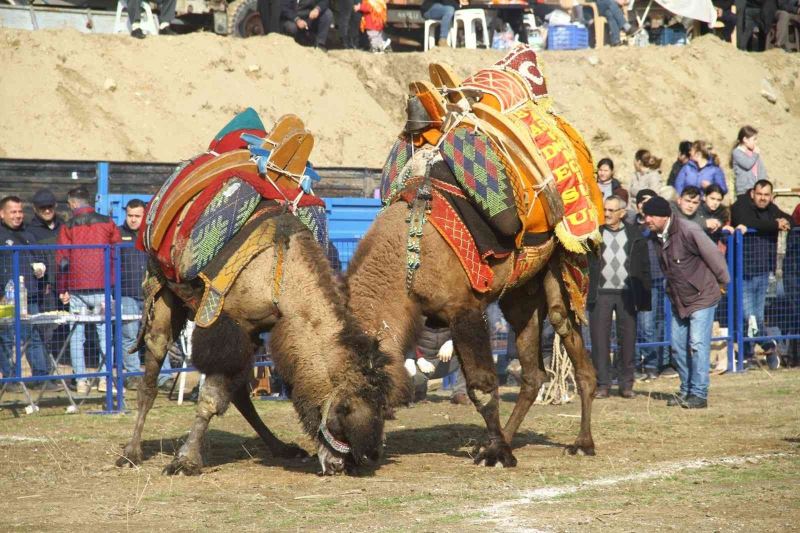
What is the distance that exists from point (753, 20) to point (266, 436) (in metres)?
24.0

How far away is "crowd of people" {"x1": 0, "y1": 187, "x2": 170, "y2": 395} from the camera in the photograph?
12.2 metres

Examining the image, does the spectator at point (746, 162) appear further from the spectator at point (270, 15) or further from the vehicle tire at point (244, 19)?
the vehicle tire at point (244, 19)

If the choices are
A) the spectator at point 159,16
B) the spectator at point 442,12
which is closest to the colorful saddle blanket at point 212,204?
the spectator at point 159,16

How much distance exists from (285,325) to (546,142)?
→ 274 centimetres

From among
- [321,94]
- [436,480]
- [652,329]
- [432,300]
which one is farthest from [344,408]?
[321,94]

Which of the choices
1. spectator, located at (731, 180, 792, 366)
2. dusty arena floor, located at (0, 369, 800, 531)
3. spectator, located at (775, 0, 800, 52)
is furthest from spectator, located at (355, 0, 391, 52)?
dusty arena floor, located at (0, 369, 800, 531)

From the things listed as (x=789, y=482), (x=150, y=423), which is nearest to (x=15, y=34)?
(x=150, y=423)

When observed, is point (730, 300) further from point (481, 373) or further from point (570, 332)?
point (481, 373)

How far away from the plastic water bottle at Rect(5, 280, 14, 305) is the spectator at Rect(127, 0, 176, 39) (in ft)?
36.5

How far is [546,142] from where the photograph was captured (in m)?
9.28

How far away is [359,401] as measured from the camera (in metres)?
7.41

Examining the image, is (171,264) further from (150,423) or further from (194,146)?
(194,146)

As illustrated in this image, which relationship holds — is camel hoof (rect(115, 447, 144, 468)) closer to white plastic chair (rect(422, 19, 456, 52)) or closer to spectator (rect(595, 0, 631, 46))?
white plastic chair (rect(422, 19, 456, 52))

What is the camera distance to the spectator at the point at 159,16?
22312mm
